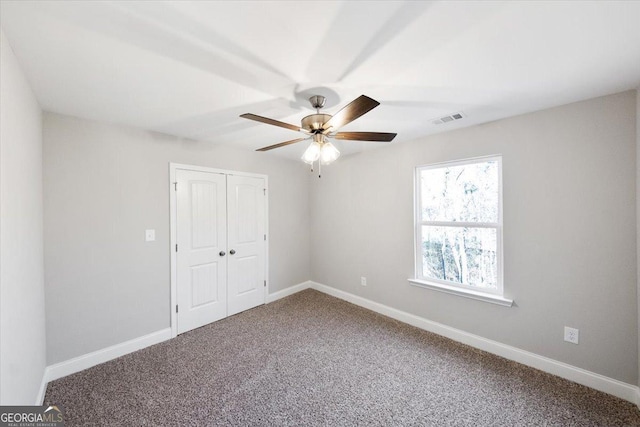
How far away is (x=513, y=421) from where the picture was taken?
1.71m

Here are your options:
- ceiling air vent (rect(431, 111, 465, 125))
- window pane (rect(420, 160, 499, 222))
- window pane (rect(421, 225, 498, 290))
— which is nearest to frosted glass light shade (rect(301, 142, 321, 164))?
ceiling air vent (rect(431, 111, 465, 125))

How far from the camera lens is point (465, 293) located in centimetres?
266

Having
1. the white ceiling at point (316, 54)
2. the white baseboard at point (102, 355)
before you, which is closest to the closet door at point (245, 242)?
the white baseboard at point (102, 355)

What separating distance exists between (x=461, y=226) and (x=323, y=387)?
216 centimetres

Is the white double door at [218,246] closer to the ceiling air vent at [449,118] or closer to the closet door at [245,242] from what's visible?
the closet door at [245,242]

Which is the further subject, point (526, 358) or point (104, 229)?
point (104, 229)

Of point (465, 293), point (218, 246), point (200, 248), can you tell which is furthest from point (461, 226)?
point (200, 248)

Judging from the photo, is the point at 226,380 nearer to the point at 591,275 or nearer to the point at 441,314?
the point at 441,314

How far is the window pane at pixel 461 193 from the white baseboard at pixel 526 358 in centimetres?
126

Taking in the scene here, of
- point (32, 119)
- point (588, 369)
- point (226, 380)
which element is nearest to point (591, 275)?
point (588, 369)

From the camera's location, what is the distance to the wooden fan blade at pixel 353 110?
1.42 meters

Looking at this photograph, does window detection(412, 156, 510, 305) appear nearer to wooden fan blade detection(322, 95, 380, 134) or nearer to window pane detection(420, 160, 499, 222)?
window pane detection(420, 160, 499, 222)

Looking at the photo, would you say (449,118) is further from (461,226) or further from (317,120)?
(317,120)

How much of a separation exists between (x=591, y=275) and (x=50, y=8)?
3.83m
